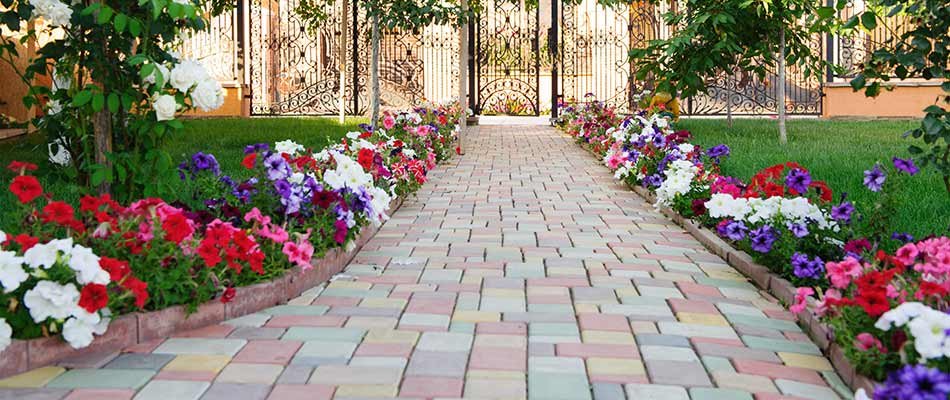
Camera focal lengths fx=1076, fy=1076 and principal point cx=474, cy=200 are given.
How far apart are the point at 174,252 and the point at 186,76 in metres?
1.14

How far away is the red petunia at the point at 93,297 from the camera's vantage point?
3.35 m

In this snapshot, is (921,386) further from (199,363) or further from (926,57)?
(926,57)

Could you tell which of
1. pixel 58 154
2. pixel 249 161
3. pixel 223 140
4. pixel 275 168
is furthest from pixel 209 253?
pixel 223 140

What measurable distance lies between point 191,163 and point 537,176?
5304 millimetres

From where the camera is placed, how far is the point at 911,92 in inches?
799

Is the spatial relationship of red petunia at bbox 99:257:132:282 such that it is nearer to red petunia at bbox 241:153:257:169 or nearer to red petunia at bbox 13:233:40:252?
red petunia at bbox 13:233:40:252

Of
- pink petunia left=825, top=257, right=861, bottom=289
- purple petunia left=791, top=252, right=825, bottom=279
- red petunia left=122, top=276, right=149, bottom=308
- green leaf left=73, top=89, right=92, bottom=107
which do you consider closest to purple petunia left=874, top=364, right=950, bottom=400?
pink petunia left=825, top=257, right=861, bottom=289

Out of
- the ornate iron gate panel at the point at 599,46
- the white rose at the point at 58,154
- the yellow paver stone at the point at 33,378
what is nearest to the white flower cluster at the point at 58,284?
the yellow paver stone at the point at 33,378

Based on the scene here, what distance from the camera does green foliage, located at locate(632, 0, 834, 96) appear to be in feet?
39.8

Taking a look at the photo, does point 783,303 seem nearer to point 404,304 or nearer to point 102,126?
point 404,304

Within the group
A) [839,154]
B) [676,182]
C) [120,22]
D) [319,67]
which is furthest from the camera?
[319,67]

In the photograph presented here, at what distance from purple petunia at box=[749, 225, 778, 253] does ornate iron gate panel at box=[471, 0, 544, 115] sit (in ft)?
50.5

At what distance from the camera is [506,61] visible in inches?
821

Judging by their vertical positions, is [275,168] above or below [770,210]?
above
